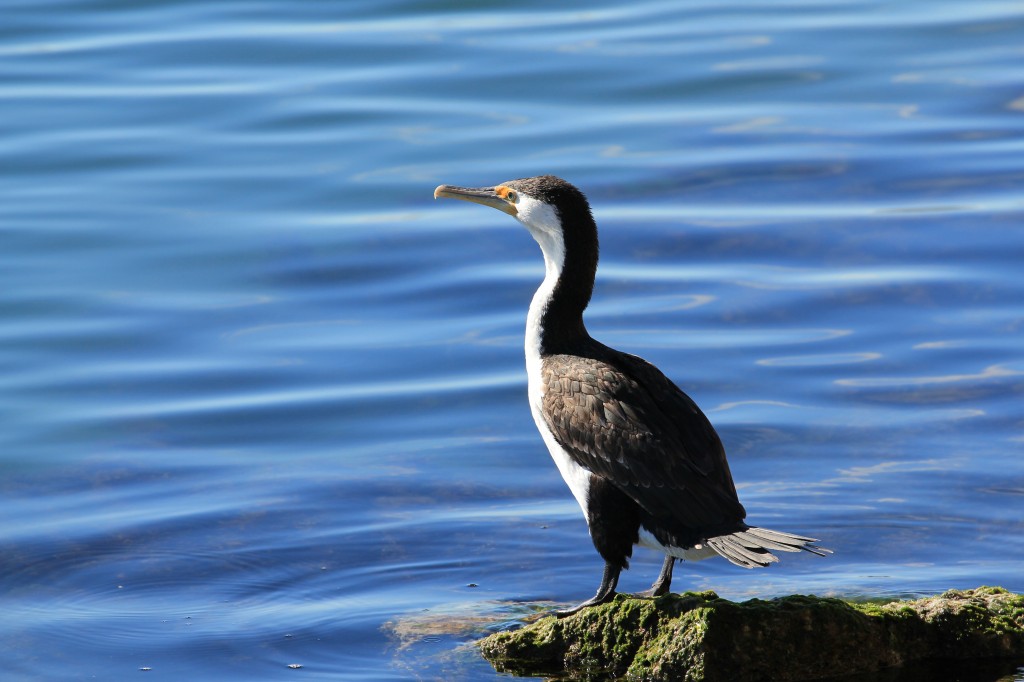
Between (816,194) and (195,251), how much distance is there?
4589mm

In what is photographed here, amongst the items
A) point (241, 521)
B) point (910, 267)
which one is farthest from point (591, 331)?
point (241, 521)

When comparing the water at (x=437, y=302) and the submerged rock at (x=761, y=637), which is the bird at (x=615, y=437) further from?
the water at (x=437, y=302)

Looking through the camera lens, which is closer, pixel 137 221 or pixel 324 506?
pixel 324 506

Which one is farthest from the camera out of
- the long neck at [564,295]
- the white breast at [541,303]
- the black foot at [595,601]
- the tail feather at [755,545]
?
the long neck at [564,295]

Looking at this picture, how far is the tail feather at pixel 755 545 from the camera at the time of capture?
18.1 ft

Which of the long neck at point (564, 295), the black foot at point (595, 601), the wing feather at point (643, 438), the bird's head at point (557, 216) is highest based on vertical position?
the bird's head at point (557, 216)

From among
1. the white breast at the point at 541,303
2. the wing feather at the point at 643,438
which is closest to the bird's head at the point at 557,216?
the white breast at the point at 541,303

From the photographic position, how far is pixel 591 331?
1009 cm

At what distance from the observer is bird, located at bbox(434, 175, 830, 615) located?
584 centimetres

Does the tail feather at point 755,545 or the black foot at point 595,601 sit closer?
the tail feather at point 755,545

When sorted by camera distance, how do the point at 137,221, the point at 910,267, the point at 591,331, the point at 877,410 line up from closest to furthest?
the point at 877,410, the point at 591,331, the point at 910,267, the point at 137,221

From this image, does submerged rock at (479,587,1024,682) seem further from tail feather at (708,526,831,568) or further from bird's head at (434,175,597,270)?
bird's head at (434,175,597,270)

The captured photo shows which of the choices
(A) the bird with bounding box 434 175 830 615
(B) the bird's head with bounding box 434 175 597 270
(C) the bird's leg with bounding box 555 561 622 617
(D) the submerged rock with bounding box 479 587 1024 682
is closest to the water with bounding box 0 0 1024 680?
(D) the submerged rock with bounding box 479 587 1024 682

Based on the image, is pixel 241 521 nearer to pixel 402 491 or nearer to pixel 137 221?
pixel 402 491
